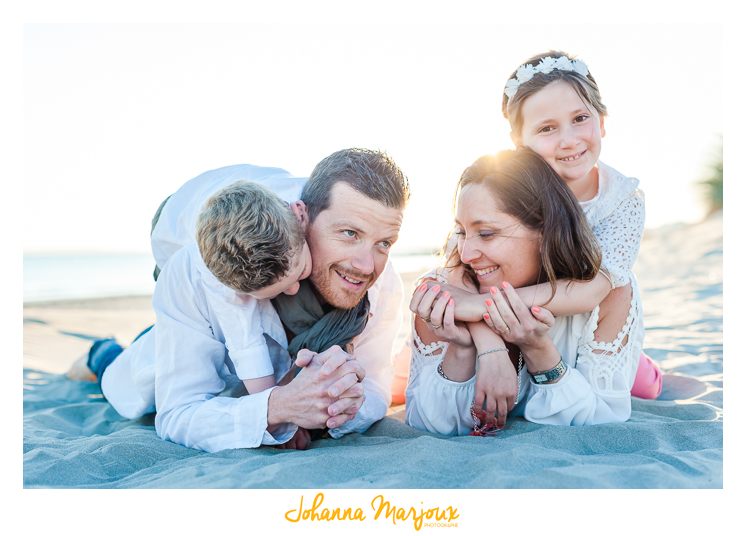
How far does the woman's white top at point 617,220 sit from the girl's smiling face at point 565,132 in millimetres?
97

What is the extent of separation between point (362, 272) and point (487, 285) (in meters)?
0.68

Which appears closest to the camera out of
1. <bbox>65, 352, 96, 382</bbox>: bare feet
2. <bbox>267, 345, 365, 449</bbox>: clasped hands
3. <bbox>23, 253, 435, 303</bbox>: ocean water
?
<bbox>267, 345, 365, 449</bbox>: clasped hands

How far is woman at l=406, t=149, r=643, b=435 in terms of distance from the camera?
10.8ft

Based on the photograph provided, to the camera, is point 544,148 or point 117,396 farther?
point 117,396

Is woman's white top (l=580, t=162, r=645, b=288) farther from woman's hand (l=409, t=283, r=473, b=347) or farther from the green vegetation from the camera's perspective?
the green vegetation

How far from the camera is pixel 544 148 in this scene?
3568 millimetres

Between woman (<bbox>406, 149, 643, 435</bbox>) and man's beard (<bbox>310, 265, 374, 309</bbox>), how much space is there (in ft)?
0.90

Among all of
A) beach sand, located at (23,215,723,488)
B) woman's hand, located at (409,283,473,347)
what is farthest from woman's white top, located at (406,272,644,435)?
woman's hand, located at (409,283,473,347)

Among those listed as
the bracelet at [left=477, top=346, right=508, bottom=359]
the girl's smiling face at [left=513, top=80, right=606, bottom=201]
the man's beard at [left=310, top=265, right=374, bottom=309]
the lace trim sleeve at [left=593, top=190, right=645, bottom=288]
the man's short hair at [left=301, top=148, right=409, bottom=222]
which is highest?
the girl's smiling face at [left=513, top=80, right=606, bottom=201]

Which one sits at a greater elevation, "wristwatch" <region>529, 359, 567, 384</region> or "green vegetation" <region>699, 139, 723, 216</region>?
"green vegetation" <region>699, 139, 723, 216</region>

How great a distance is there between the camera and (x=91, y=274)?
1623 centimetres
